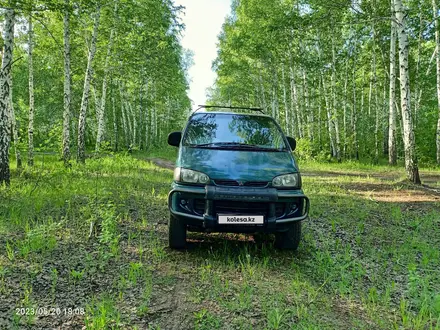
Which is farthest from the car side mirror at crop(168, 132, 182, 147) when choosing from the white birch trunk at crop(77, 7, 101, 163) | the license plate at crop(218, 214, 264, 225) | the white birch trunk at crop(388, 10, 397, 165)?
the white birch trunk at crop(388, 10, 397, 165)

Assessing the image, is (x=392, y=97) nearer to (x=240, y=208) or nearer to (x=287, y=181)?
(x=287, y=181)

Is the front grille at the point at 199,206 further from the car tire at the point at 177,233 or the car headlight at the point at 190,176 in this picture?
the car tire at the point at 177,233

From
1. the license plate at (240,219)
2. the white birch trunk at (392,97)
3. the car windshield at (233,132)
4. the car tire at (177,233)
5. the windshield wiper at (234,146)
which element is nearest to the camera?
the license plate at (240,219)

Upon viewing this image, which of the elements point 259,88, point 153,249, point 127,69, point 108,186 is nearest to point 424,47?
point 259,88

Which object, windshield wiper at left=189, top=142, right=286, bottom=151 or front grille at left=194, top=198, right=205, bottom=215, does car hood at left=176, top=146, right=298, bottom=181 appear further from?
front grille at left=194, top=198, right=205, bottom=215

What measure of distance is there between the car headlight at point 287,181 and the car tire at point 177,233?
4.25 feet

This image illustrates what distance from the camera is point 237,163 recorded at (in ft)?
14.0

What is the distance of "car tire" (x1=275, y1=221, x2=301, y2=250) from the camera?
4.47 meters

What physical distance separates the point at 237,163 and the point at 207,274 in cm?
138

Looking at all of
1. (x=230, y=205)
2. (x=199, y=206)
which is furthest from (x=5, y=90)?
(x=230, y=205)
